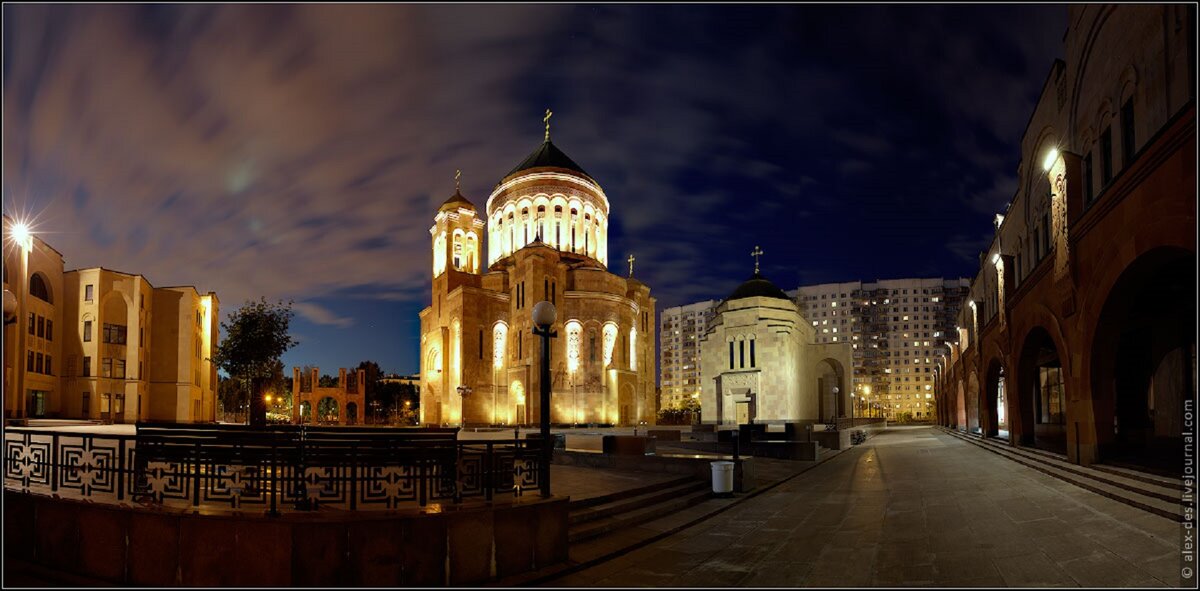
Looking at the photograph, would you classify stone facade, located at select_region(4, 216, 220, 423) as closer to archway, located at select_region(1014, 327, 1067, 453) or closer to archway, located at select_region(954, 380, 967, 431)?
archway, located at select_region(1014, 327, 1067, 453)

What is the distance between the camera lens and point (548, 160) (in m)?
60.2

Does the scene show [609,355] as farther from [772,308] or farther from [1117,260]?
[1117,260]

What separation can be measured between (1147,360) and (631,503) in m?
15.9

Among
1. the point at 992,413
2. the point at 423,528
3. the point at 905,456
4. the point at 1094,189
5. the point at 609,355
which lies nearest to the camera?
the point at 423,528

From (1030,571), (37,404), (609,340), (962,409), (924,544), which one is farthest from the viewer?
(609,340)

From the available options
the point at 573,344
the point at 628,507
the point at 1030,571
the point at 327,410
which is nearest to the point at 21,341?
the point at 573,344

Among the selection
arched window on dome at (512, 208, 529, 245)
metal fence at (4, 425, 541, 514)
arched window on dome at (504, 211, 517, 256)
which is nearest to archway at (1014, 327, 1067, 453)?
metal fence at (4, 425, 541, 514)

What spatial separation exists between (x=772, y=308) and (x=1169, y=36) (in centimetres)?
4523

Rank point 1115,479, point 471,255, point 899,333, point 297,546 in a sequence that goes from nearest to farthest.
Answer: point 297,546 → point 1115,479 → point 471,255 → point 899,333

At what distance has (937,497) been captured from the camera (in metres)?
13.1

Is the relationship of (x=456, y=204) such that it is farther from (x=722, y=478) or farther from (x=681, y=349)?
(x=681, y=349)

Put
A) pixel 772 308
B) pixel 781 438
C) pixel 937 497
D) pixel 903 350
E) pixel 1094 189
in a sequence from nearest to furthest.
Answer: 1. pixel 937 497
2. pixel 1094 189
3. pixel 781 438
4. pixel 772 308
5. pixel 903 350

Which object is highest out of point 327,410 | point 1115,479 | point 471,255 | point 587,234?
point 587,234

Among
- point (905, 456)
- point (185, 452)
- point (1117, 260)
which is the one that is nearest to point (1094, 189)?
point (1117, 260)
